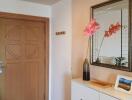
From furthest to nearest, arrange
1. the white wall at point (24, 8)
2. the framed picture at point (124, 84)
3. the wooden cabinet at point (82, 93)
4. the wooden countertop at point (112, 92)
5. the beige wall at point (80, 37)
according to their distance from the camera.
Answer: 1. the white wall at point (24, 8)
2. the beige wall at point (80, 37)
3. the wooden cabinet at point (82, 93)
4. the framed picture at point (124, 84)
5. the wooden countertop at point (112, 92)

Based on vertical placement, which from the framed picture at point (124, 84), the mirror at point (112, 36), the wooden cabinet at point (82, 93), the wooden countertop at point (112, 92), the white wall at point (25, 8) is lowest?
the wooden cabinet at point (82, 93)

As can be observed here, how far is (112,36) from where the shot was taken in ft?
5.79

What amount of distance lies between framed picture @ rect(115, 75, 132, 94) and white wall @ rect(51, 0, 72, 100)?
44.3 inches

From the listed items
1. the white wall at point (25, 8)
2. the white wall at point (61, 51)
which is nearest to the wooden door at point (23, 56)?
the white wall at point (25, 8)

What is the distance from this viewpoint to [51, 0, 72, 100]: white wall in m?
2.59

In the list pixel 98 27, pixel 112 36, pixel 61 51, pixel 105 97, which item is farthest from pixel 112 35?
pixel 61 51

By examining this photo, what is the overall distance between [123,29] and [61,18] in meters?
1.39

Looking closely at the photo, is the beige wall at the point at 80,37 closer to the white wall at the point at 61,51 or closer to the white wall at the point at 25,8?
the white wall at the point at 61,51

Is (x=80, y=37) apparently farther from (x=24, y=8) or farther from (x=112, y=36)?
(x=24, y=8)

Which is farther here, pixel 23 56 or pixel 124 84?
pixel 23 56

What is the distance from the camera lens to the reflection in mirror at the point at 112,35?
163 centimetres

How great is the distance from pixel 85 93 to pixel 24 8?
201 centimetres

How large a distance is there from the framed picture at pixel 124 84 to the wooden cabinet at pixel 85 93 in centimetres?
19

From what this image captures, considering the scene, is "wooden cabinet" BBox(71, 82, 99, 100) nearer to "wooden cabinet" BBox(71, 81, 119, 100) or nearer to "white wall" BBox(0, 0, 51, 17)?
"wooden cabinet" BBox(71, 81, 119, 100)
